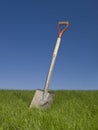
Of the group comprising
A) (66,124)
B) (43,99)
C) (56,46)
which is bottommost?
(43,99)

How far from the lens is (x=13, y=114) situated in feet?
20.9

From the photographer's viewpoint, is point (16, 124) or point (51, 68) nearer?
point (16, 124)

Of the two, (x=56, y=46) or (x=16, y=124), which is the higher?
(x=56, y=46)

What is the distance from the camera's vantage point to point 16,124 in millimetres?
5156

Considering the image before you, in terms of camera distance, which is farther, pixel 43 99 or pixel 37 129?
pixel 43 99

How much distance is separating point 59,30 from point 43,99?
198cm

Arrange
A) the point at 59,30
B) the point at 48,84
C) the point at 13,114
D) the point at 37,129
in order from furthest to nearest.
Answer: the point at 59,30 < the point at 48,84 < the point at 13,114 < the point at 37,129

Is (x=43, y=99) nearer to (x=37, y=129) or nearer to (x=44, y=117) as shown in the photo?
(x=44, y=117)

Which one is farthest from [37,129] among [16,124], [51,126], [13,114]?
[13,114]

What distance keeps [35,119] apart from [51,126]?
730mm

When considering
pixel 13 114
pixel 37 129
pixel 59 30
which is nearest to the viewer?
pixel 37 129

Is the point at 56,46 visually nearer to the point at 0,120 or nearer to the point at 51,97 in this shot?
the point at 51,97

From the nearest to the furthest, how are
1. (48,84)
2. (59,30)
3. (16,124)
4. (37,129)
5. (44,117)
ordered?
(37,129)
(16,124)
(44,117)
(48,84)
(59,30)

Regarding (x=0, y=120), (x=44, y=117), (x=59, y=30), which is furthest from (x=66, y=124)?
(x=59, y=30)
